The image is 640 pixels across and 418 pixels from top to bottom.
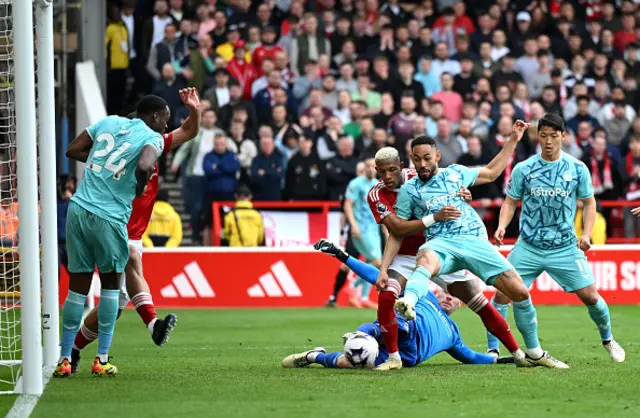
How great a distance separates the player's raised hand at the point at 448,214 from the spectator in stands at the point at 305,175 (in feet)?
33.7

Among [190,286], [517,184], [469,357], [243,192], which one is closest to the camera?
[469,357]

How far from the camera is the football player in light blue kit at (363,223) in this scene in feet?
60.1

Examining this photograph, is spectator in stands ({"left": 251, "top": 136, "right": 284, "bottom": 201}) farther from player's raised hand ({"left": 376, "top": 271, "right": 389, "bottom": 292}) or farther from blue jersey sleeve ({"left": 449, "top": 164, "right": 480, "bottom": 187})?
player's raised hand ({"left": 376, "top": 271, "right": 389, "bottom": 292})

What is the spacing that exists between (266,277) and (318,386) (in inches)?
400

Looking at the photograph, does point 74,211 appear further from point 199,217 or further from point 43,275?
point 199,217

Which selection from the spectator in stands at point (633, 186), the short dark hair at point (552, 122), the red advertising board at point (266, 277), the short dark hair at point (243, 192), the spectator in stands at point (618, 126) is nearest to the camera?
the short dark hair at point (552, 122)

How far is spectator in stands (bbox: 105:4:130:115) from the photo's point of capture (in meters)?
21.6

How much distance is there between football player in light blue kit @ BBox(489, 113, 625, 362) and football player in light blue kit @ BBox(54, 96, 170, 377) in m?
3.15

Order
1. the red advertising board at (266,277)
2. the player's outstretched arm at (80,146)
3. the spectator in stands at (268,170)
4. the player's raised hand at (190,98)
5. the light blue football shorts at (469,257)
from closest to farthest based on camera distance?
the player's outstretched arm at (80,146) < the player's raised hand at (190,98) < the light blue football shorts at (469,257) < the red advertising board at (266,277) < the spectator in stands at (268,170)

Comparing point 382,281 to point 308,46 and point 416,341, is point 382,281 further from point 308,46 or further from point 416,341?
point 308,46

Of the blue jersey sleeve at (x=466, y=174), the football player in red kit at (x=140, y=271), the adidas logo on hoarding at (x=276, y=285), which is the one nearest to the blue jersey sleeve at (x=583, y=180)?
the blue jersey sleeve at (x=466, y=174)

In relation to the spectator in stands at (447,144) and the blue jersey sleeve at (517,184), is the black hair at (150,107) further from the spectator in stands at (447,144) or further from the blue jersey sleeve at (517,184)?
the spectator in stands at (447,144)

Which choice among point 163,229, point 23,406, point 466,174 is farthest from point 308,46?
point 23,406

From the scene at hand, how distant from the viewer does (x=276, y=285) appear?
61.3 ft
